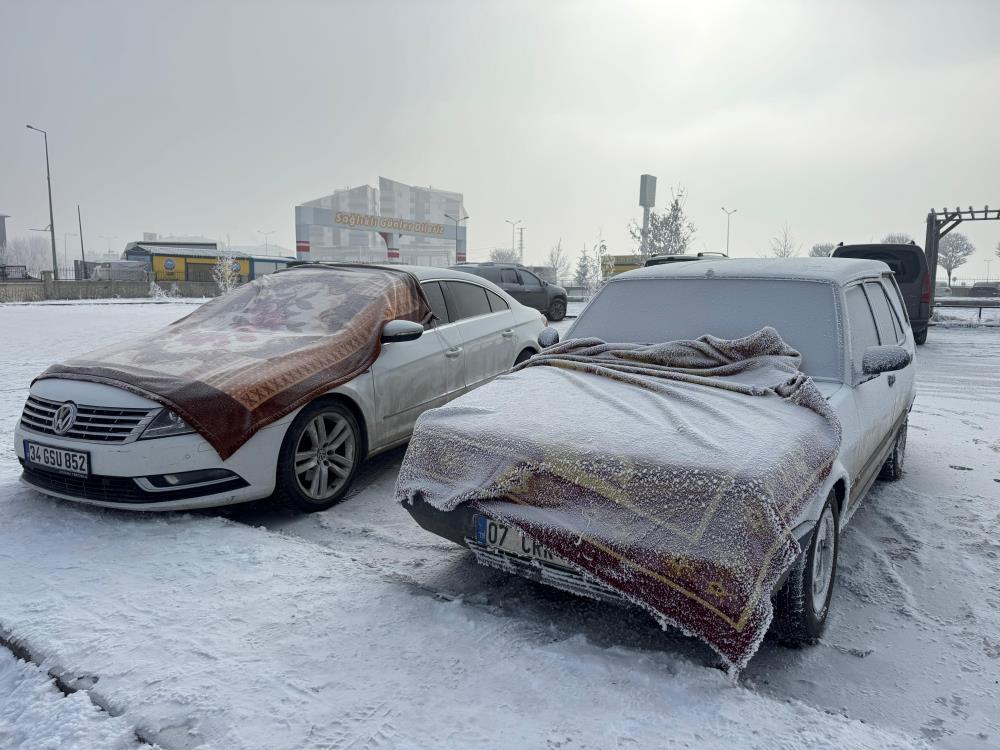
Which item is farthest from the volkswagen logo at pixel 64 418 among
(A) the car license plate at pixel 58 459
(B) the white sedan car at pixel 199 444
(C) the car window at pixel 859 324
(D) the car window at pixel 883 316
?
(D) the car window at pixel 883 316

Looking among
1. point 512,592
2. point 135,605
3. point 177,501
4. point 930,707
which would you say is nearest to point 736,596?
point 930,707

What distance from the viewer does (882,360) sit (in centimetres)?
347

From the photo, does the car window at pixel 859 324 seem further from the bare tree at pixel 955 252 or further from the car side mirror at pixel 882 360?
the bare tree at pixel 955 252

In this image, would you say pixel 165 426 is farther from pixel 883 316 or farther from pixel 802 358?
pixel 883 316

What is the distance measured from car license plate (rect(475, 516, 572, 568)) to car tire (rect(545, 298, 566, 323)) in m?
16.8

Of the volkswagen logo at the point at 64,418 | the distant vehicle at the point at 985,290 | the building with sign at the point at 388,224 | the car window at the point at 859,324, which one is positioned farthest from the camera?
the building with sign at the point at 388,224

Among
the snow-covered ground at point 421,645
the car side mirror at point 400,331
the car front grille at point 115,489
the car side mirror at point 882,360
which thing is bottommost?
the snow-covered ground at point 421,645

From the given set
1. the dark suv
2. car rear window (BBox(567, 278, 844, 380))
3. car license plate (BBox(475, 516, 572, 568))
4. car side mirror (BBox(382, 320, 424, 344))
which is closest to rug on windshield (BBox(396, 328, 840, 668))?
car license plate (BBox(475, 516, 572, 568))

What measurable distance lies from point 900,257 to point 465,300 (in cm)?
1116

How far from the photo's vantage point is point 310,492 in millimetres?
4277

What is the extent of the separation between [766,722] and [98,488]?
137 inches

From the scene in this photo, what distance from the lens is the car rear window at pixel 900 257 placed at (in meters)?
13.0

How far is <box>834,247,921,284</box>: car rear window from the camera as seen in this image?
42.8 ft

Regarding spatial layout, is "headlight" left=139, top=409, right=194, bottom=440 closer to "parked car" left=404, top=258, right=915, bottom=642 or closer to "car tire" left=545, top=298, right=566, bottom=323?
"parked car" left=404, top=258, right=915, bottom=642
